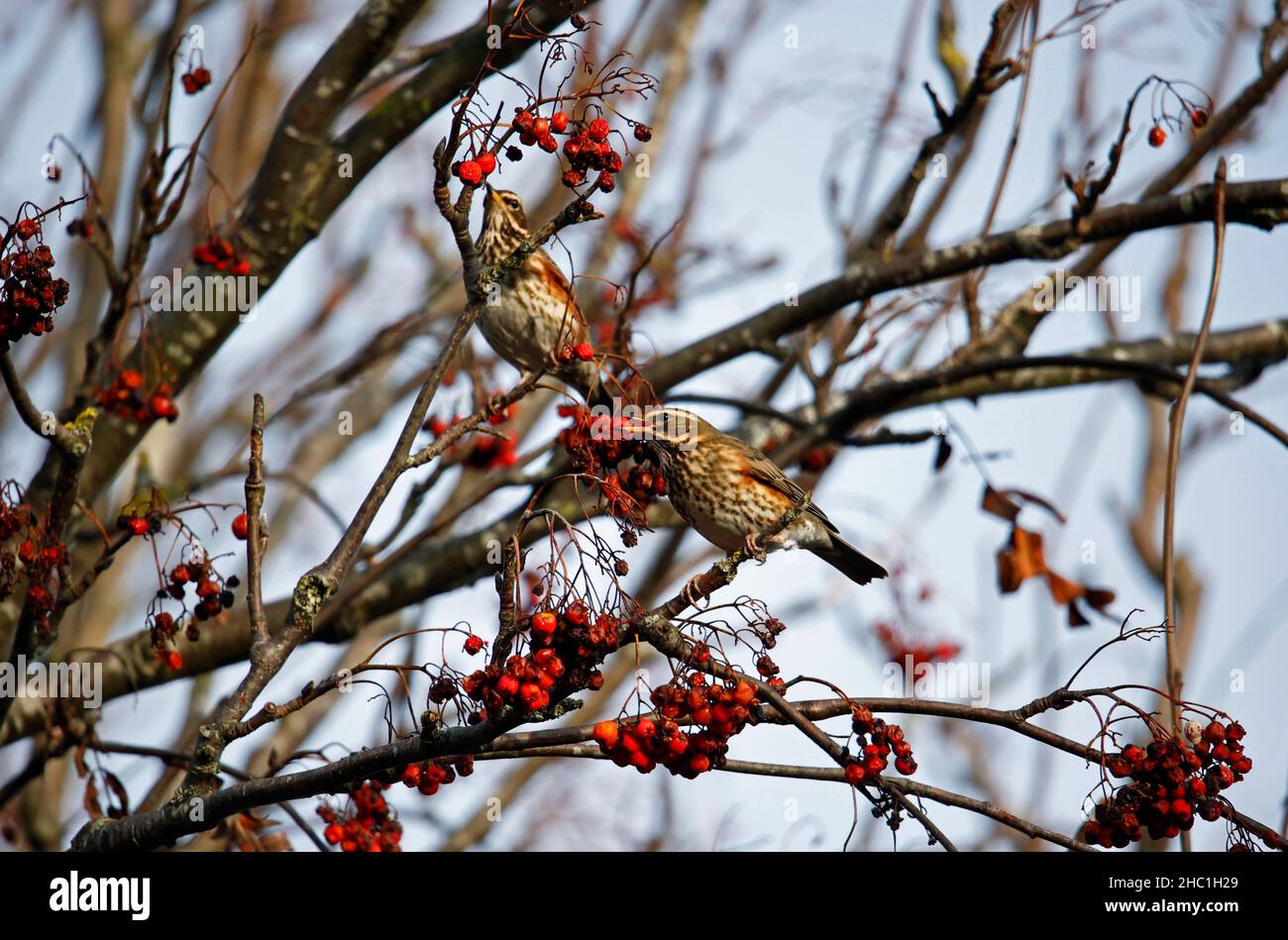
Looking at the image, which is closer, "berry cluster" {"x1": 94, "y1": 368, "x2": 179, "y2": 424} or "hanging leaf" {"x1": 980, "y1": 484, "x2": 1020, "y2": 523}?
"berry cluster" {"x1": 94, "y1": 368, "x2": 179, "y2": 424}

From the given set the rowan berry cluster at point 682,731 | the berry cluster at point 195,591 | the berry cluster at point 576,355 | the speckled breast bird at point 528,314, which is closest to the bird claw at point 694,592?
the rowan berry cluster at point 682,731

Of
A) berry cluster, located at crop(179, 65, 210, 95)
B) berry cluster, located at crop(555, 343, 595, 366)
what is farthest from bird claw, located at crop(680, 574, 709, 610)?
berry cluster, located at crop(179, 65, 210, 95)

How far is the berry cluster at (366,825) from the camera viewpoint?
374cm

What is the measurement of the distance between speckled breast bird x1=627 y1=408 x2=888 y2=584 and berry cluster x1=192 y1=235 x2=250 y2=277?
161 cm

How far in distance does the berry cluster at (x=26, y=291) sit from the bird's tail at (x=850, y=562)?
3079 millimetres

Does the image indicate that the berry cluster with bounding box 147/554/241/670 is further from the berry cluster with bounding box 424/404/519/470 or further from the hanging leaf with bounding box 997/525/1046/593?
the hanging leaf with bounding box 997/525/1046/593

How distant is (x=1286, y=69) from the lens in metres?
5.25

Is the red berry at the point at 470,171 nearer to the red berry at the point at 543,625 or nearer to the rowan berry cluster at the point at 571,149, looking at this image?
the rowan berry cluster at the point at 571,149

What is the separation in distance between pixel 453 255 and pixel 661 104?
6.09ft

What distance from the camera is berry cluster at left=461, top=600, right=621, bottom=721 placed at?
2.65 m

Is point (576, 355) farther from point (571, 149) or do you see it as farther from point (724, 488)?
point (724, 488)
